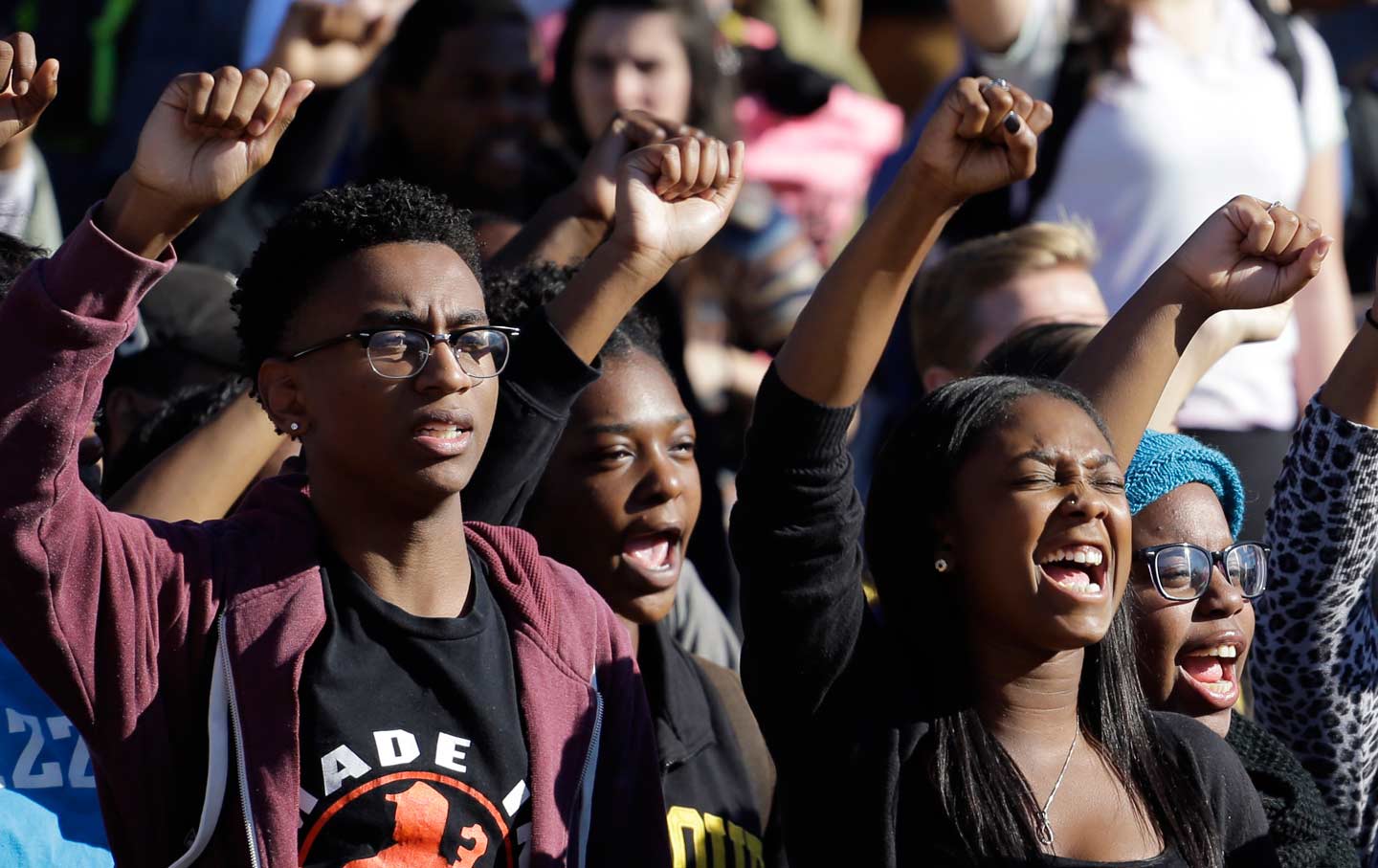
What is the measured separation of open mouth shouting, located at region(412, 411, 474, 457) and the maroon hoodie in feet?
0.68

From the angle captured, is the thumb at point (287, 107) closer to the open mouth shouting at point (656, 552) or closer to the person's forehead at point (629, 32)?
the open mouth shouting at point (656, 552)

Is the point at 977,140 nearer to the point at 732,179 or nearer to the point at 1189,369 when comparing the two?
the point at 732,179

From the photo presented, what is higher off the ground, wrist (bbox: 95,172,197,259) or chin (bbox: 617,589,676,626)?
wrist (bbox: 95,172,197,259)

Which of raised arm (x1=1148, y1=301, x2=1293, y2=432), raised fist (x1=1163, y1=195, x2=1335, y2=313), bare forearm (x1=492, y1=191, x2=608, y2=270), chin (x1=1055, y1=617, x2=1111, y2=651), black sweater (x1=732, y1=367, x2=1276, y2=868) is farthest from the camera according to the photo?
bare forearm (x1=492, y1=191, x2=608, y2=270)

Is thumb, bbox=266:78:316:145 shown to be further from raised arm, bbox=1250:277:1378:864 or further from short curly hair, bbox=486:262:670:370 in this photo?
raised arm, bbox=1250:277:1378:864

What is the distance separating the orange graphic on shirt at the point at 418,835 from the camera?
2.57 metres

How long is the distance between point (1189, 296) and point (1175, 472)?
342 mm

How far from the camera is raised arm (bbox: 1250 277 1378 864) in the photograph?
128 inches

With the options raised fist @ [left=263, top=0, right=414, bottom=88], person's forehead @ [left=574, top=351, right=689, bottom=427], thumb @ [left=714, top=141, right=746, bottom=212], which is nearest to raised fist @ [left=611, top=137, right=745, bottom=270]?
thumb @ [left=714, top=141, right=746, bottom=212]

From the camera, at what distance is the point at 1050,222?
4.47 metres

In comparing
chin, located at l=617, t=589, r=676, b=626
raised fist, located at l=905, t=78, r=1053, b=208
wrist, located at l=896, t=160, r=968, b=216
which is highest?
raised fist, located at l=905, t=78, r=1053, b=208

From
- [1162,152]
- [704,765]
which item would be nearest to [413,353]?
[704,765]

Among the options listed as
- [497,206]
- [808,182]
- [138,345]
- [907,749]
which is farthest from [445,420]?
[808,182]

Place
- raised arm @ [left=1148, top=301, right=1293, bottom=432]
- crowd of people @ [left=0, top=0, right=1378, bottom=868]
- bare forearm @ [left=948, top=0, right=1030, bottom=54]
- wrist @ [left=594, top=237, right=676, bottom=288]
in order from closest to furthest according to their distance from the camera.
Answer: crowd of people @ [left=0, top=0, right=1378, bottom=868] → wrist @ [left=594, top=237, right=676, bottom=288] → raised arm @ [left=1148, top=301, right=1293, bottom=432] → bare forearm @ [left=948, top=0, right=1030, bottom=54]
